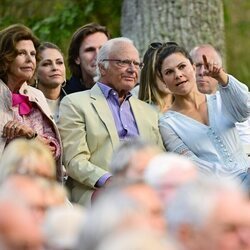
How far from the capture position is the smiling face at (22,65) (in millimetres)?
8219

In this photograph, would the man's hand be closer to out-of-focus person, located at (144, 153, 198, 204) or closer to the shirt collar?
the shirt collar

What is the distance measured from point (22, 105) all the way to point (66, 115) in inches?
14.3

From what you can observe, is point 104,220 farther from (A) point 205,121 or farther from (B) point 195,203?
(A) point 205,121

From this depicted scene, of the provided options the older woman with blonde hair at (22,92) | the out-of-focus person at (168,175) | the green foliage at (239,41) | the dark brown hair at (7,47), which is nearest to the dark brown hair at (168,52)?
the older woman with blonde hair at (22,92)

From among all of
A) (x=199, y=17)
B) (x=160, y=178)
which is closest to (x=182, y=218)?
(x=160, y=178)

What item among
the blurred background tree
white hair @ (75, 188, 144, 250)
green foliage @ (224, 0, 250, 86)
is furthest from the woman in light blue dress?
green foliage @ (224, 0, 250, 86)

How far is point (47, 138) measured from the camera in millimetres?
8180

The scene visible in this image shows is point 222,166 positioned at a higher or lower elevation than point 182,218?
lower

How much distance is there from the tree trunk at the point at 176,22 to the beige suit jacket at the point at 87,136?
377 cm

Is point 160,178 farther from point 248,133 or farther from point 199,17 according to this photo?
point 199,17

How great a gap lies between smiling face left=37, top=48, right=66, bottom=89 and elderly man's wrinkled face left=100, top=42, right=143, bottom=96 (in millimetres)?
700

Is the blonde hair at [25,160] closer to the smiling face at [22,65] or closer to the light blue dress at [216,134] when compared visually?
the smiling face at [22,65]

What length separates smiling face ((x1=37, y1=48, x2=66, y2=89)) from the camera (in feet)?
30.5

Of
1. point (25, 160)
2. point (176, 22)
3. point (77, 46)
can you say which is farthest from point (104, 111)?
point (176, 22)
